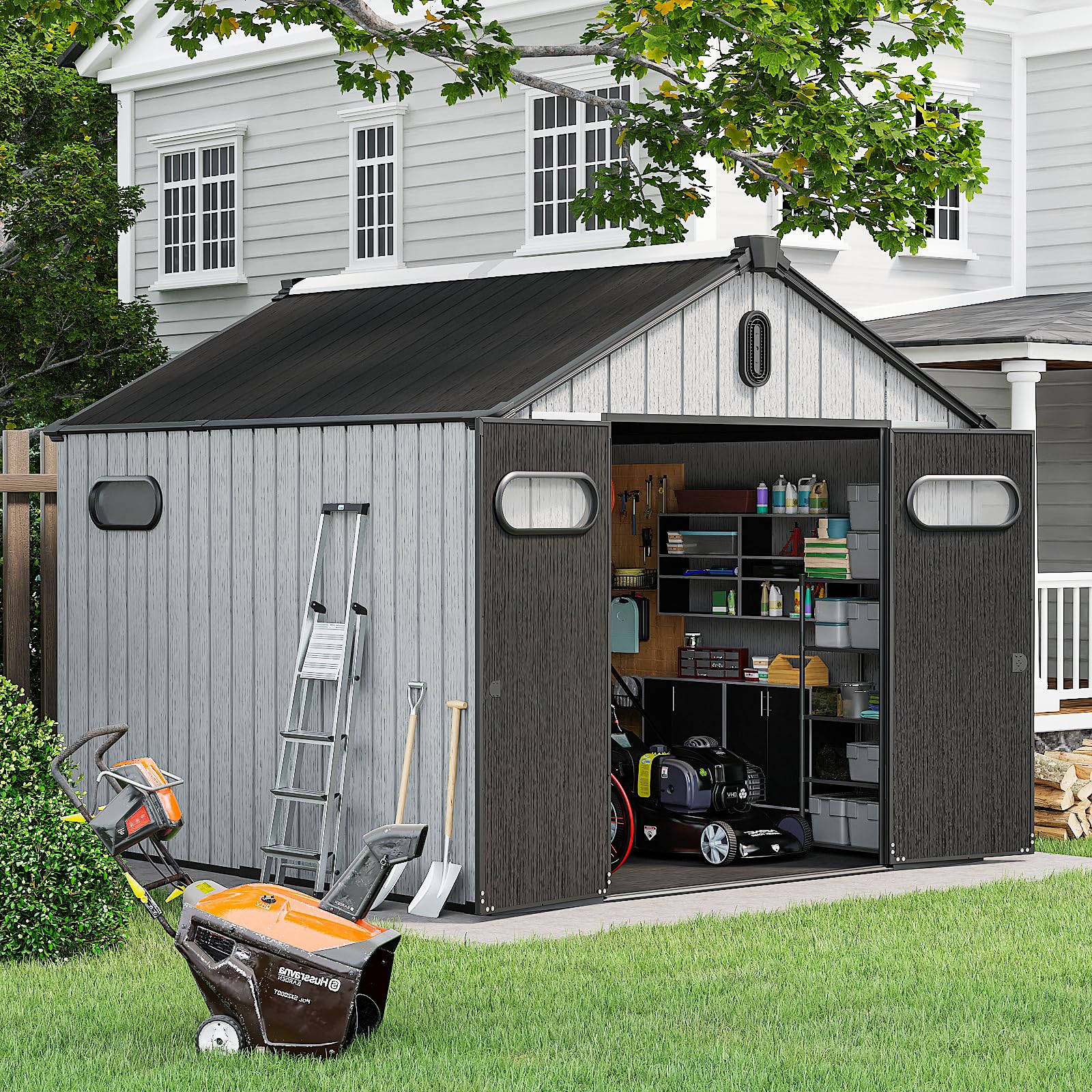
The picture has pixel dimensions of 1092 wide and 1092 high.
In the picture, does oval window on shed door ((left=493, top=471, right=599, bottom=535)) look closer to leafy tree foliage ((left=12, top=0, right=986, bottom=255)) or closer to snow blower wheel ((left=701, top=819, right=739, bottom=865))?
snow blower wheel ((left=701, top=819, right=739, bottom=865))

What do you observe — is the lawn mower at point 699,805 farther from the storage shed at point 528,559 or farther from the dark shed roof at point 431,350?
the dark shed roof at point 431,350

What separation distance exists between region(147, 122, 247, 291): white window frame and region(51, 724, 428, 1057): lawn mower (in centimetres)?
1220

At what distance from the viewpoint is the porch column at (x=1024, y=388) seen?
41.5ft

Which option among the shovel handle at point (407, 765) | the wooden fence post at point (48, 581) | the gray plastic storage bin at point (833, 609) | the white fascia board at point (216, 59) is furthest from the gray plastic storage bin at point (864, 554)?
the white fascia board at point (216, 59)

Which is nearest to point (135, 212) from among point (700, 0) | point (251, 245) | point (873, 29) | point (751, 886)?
point (251, 245)

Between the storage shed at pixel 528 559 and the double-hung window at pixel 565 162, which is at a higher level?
the double-hung window at pixel 565 162

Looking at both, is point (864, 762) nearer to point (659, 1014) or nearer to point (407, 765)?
point (407, 765)

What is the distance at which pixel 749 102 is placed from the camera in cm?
1277

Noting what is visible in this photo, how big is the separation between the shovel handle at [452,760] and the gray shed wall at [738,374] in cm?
141

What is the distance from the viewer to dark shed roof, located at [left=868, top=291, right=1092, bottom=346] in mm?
12891

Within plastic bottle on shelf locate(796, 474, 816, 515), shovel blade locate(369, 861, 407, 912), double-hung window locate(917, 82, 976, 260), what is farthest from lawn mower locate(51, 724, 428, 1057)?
double-hung window locate(917, 82, 976, 260)

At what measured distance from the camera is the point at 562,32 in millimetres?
15953

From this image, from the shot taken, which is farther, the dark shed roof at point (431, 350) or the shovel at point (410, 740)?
the dark shed roof at point (431, 350)

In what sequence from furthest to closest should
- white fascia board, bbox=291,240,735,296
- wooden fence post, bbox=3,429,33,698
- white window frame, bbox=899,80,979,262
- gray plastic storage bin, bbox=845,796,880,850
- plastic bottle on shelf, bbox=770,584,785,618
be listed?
white window frame, bbox=899,80,979,262
plastic bottle on shelf, bbox=770,584,785,618
wooden fence post, bbox=3,429,33,698
gray plastic storage bin, bbox=845,796,880,850
white fascia board, bbox=291,240,735,296
